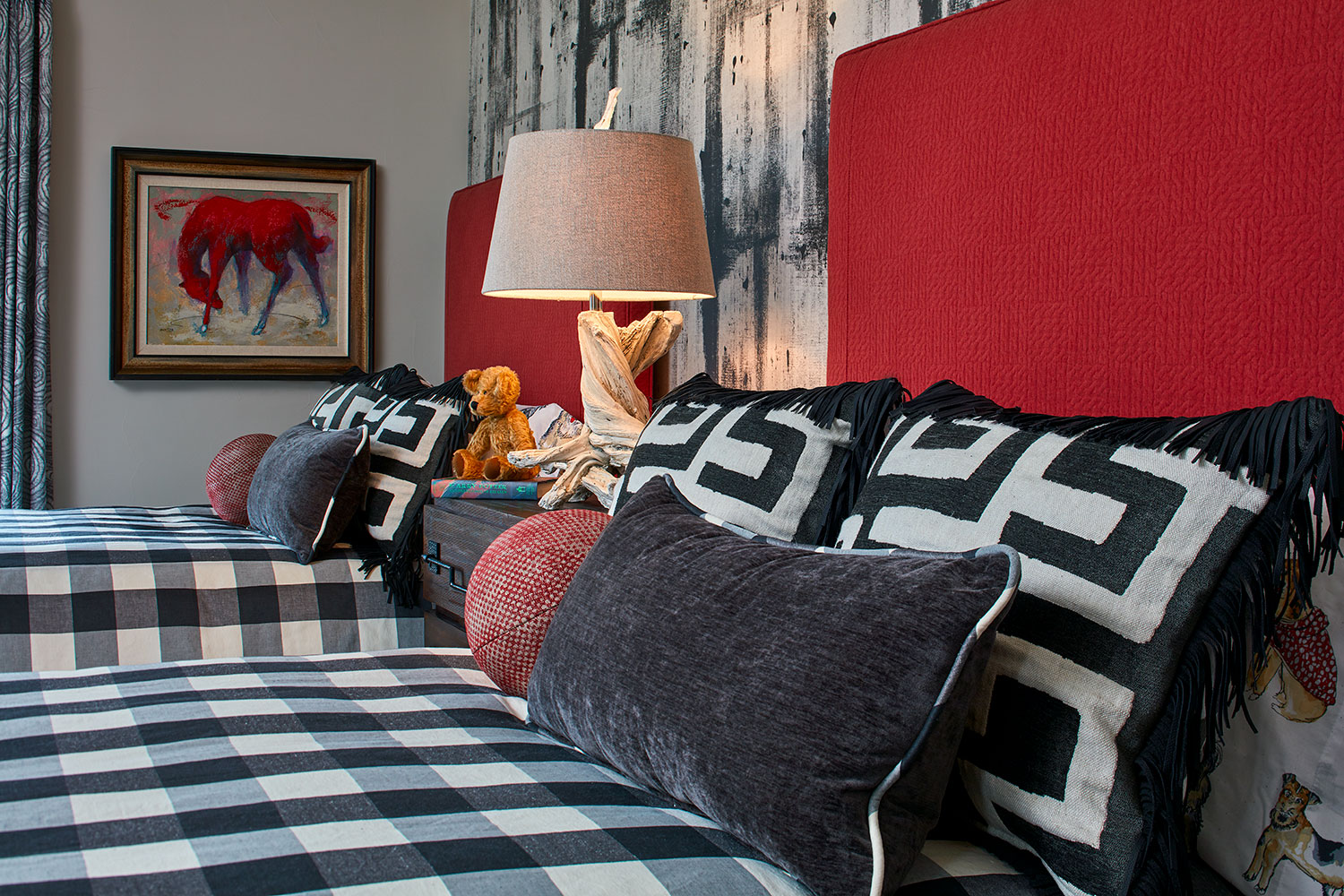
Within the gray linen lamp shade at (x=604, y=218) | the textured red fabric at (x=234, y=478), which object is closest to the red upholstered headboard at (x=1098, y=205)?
the gray linen lamp shade at (x=604, y=218)

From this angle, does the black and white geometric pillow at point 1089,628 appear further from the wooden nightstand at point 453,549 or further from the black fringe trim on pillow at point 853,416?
the wooden nightstand at point 453,549

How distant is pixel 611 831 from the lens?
2.85ft

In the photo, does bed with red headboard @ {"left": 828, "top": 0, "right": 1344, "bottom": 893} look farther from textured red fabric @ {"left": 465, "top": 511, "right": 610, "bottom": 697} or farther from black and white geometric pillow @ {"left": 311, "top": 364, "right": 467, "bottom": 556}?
black and white geometric pillow @ {"left": 311, "top": 364, "right": 467, "bottom": 556}

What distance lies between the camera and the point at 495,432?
2316 mm

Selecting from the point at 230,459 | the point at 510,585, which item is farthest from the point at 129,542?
the point at 510,585

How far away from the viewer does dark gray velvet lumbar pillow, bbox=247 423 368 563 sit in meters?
2.34

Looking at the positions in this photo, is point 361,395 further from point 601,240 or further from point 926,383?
point 926,383

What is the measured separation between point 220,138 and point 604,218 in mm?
2473

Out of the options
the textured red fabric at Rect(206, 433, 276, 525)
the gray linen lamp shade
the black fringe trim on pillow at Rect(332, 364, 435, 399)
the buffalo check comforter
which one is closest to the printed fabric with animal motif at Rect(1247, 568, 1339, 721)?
the buffalo check comforter

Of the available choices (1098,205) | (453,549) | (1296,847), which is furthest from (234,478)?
(1296,847)

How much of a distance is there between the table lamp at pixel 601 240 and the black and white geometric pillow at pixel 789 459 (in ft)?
1.72

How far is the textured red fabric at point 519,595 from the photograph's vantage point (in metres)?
1.30

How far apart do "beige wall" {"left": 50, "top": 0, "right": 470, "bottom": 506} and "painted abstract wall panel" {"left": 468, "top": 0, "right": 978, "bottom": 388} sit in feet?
4.20

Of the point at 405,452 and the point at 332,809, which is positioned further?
the point at 405,452
